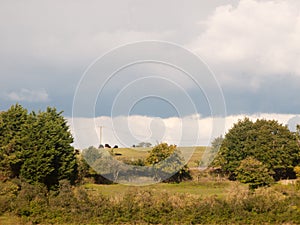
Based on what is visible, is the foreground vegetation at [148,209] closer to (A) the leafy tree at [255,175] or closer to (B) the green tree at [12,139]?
(B) the green tree at [12,139]

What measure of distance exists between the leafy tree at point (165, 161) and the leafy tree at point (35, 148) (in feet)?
24.5

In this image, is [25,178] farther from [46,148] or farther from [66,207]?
[66,207]

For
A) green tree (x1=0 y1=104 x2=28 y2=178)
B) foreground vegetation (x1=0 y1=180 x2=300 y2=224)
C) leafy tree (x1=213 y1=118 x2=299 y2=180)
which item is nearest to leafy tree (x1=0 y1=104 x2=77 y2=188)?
green tree (x1=0 y1=104 x2=28 y2=178)

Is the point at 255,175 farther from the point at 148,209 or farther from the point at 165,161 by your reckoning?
the point at 148,209

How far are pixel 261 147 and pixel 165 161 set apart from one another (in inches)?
457

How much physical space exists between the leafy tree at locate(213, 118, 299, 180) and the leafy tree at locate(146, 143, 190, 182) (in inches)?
319

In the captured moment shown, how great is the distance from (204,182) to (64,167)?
645 inches

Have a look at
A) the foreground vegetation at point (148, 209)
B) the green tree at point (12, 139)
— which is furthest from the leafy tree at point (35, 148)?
the foreground vegetation at point (148, 209)

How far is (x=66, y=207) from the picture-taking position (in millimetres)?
18141

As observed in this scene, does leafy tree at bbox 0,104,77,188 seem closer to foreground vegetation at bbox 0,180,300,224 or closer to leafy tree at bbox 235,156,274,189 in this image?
foreground vegetation at bbox 0,180,300,224

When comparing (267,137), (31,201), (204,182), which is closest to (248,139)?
(267,137)

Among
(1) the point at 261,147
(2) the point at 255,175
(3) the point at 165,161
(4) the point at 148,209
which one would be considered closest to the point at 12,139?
(3) the point at 165,161

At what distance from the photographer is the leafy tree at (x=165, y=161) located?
3693 cm

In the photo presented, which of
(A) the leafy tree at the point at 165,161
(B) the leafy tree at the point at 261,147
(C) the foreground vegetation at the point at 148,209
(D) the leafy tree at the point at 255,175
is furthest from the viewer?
(B) the leafy tree at the point at 261,147
